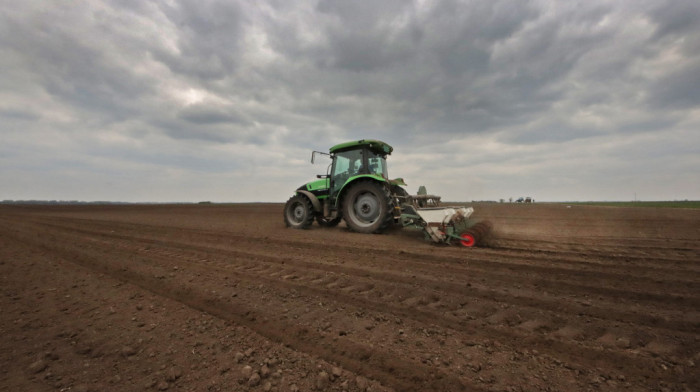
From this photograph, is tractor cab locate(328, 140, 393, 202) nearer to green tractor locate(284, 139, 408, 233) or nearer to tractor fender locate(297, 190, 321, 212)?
green tractor locate(284, 139, 408, 233)

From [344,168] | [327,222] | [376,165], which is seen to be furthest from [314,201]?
[376,165]

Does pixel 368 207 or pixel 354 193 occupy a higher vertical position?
pixel 354 193

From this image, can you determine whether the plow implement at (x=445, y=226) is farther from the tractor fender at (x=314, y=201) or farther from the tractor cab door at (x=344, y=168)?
the tractor fender at (x=314, y=201)

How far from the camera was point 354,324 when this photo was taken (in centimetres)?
238

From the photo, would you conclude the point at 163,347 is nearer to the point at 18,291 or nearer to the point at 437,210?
the point at 18,291

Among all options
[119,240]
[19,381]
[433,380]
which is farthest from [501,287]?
[119,240]

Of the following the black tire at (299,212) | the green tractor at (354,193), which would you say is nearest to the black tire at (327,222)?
the green tractor at (354,193)

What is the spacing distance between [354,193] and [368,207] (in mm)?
517

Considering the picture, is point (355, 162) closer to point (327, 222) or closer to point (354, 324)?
point (327, 222)

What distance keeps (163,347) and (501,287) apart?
10.7 feet

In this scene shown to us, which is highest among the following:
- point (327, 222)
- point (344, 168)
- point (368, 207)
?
point (344, 168)

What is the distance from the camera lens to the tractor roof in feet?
26.0

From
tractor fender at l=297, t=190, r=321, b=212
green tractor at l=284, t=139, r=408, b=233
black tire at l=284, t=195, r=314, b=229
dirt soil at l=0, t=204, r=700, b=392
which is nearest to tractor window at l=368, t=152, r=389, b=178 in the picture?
green tractor at l=284, t=139, r=408, b=233

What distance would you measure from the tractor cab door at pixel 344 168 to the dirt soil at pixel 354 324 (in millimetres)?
3866
